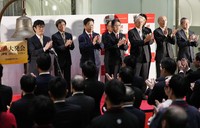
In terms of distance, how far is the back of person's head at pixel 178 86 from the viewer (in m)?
2.96

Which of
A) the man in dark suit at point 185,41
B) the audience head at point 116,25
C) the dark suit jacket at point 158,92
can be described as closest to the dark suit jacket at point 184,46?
the man in dark suit at point 185,41

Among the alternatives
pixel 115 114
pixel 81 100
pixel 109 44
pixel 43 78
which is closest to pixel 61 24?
pixel 109 44

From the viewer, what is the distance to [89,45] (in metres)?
6.46

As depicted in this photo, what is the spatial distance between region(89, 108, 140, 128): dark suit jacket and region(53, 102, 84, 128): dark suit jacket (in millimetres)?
349

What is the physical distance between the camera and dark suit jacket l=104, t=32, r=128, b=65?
6477 mm

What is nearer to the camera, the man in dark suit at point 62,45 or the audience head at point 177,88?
the audience head at point 177,88

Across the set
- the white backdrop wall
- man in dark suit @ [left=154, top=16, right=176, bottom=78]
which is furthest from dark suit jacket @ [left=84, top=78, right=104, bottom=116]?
man in dark suit @ [left=154, top=16, right=176, bottom=78]

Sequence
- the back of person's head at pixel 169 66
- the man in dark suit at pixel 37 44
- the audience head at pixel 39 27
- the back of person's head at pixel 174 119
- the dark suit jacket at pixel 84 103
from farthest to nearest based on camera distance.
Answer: the audience head at pixel 39 27 → the man in dark suit at pixel 37 44 → the back of person's head at pixel 169 66 → the dark suit jacket at pixel 84 103 → the back of person's head at pixel 174 119

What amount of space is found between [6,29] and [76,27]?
4.25 ft

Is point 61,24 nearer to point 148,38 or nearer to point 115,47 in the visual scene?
point 115,47

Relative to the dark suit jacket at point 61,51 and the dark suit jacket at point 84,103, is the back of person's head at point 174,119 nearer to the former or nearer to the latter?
the dark suit jacket at point 84,103

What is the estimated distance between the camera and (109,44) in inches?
255

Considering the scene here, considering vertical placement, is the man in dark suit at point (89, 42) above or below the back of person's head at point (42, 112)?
above

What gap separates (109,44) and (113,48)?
0.10m
